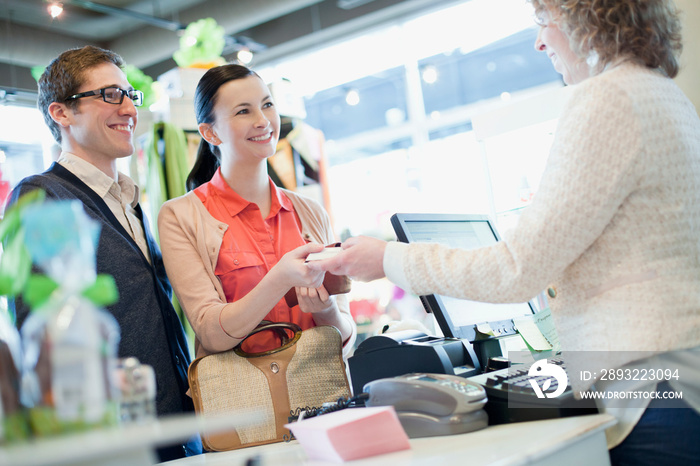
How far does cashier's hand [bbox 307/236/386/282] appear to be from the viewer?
140cm

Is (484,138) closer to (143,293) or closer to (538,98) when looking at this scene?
(538,98)

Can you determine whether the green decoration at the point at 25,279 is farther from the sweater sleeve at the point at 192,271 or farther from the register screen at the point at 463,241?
the register screen at the point at 463,241

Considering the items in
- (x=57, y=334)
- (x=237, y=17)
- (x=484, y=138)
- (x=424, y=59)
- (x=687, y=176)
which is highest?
(x=237, y=17)

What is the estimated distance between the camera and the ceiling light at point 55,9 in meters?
5.79

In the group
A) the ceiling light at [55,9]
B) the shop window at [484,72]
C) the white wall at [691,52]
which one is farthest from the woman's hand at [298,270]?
the shop window at [484,72]

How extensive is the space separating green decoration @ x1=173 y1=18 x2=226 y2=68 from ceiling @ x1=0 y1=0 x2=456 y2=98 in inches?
80.4

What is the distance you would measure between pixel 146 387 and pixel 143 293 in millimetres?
1093

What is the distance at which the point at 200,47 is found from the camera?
13.0 feet

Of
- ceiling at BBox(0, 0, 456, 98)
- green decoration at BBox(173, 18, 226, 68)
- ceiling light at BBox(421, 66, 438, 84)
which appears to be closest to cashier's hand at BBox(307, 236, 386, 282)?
green decoration at BBox(173, 18, 226, 68)

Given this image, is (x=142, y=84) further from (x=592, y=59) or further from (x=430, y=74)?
(x=430, y=74)

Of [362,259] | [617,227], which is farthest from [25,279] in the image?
[617,227]

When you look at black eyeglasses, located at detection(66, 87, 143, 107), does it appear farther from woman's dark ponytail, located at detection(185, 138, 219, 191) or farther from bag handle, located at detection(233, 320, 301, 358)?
bag handle, located at detection(233, 320, 301, 358)

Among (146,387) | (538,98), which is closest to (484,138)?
(538,98)

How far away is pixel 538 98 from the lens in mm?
2469
